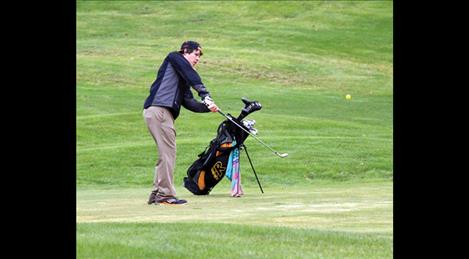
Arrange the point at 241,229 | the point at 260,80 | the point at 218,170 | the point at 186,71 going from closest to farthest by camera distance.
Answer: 1. the point at 241,229
2. the point at 186,71
3. the point at 218,170
4. the point at 260,80

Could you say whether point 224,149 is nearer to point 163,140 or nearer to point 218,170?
point 218,170

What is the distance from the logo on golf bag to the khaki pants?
162 centimetres

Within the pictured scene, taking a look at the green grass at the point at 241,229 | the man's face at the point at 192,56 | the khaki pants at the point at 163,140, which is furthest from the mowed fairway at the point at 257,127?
the man's face at the point at 192,56

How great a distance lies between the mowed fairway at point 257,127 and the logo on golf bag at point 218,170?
449 mm

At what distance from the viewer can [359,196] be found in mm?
14766

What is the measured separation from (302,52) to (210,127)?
26.6 meters

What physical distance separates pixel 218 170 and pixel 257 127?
16069mm

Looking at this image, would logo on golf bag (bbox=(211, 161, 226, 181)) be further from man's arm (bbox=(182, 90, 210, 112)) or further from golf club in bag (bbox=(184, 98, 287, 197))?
man's arm (bbox=(182, 90, 210, 112))

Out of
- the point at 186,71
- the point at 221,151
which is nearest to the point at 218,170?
the point at 221,151

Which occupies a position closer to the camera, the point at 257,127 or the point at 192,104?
the point at 192,104

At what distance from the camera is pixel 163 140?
44.3 feet
